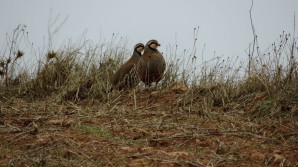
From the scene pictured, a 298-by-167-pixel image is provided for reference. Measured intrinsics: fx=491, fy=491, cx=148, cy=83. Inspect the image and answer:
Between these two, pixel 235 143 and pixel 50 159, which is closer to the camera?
pixel 50 159

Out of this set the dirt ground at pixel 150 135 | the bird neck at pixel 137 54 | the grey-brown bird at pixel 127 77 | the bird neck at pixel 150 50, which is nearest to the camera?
the dirt ground at pixel 150 135

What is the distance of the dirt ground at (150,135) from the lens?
4.05 m

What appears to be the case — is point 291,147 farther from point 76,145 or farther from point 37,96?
point 37,96

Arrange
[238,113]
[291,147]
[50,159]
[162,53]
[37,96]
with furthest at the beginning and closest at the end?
[162,53], [37,96], [238,113], [291,147], [50,159]

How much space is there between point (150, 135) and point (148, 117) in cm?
108

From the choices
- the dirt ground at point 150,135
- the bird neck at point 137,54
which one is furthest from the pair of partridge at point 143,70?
the dirt ground at point 150,135

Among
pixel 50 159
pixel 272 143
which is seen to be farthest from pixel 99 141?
pixel 272 143

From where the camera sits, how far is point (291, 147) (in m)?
4.45

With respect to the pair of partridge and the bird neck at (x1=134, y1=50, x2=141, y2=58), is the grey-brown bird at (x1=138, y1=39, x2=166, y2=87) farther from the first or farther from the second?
the bird neck at (x1=134, y1=50, x2=141, y2=58)

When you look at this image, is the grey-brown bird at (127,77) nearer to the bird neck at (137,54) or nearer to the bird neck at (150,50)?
the bird neck at (137,54)

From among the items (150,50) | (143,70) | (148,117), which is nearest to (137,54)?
(150,50)

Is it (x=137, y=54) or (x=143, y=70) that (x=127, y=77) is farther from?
(x=137, y=54)

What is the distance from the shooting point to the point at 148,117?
601 centimetres

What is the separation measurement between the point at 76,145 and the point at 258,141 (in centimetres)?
173
